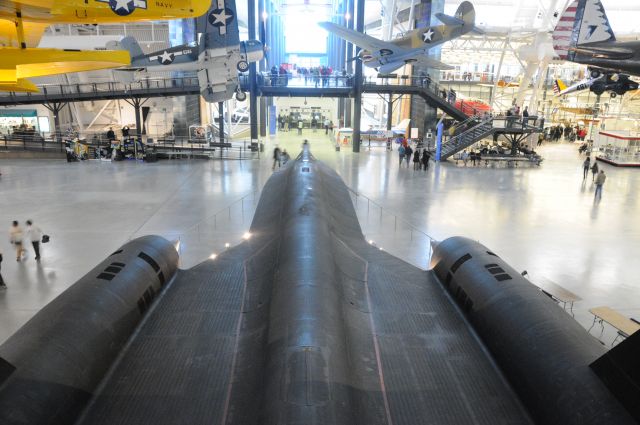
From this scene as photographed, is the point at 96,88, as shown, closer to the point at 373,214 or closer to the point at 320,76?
the point at 320,76

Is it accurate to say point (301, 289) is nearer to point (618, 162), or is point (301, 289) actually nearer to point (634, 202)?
point (634, 202)

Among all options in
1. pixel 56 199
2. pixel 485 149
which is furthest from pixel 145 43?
pixel 485 149

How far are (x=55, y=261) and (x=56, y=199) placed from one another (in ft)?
25.1

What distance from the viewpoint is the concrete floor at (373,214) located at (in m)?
11.0

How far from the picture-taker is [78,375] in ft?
15.4

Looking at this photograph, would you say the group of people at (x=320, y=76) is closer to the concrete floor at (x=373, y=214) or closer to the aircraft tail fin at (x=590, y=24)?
the concrete floor at (x=373, y=214)

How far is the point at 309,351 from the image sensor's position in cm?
430

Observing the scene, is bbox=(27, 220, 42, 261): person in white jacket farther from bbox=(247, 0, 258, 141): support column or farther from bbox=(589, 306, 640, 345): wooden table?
bbox=(247, 0, 258, 141): support column

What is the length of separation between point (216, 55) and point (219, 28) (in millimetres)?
1094

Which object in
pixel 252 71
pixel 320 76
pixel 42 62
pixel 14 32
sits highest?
pixel 252 71

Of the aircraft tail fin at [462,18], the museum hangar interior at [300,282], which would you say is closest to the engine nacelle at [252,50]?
the museum hangar interior at [300,282]

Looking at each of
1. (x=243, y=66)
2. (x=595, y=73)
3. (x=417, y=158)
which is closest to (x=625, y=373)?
(x=595, y=73)

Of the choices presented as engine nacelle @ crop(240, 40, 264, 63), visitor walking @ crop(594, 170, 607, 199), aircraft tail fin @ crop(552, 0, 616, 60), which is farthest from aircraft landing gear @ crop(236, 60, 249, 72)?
visitor walking @ crop(594, 170, 607, 199)

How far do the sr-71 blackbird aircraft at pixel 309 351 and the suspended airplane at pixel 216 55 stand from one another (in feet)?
45.7
